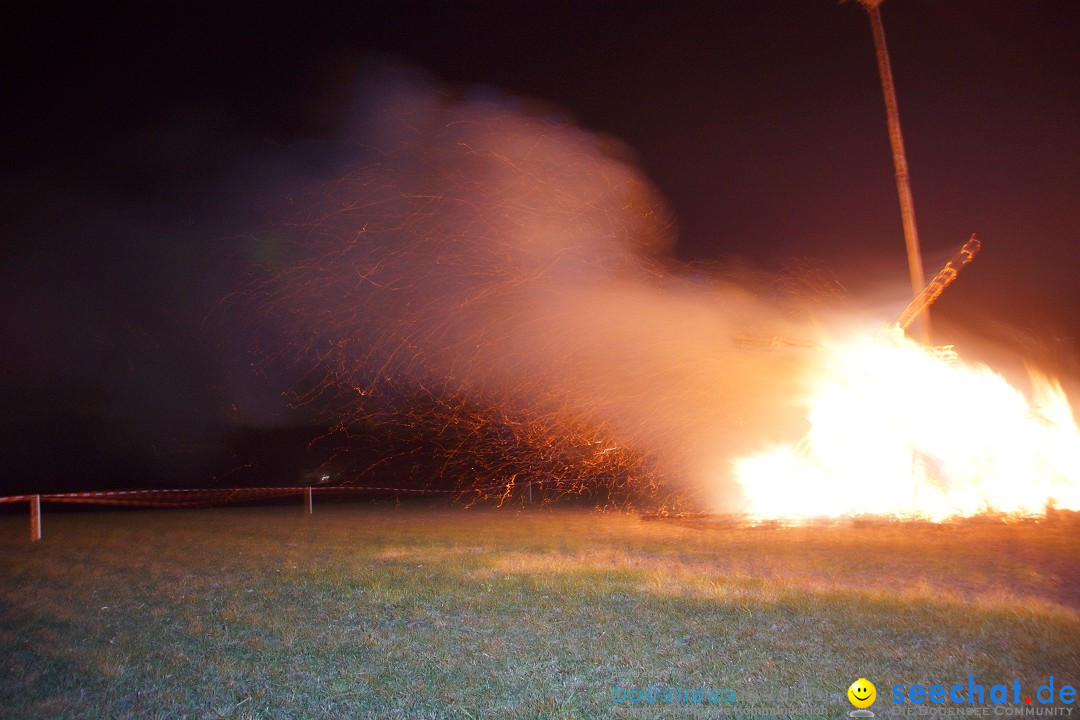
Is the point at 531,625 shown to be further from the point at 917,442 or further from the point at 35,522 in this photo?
the point at 35,522

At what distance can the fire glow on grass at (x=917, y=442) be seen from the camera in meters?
13.6

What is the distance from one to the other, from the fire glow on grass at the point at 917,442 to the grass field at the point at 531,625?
243 cm

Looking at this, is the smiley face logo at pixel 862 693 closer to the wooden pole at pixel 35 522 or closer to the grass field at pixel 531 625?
the grass field at pixel 531 625

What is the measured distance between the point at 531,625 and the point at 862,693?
2.64 metres

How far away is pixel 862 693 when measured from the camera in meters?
4.35

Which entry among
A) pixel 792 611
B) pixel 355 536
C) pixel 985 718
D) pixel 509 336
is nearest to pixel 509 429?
pixel 509 336

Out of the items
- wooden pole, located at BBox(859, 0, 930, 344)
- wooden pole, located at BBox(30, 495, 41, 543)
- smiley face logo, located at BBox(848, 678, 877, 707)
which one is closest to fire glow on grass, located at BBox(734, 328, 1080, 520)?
wooden pole, located at BBox(859, 0, 930, 344)

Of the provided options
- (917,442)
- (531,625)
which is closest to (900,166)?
(917,442)

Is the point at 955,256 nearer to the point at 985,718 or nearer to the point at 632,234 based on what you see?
the point at 632,234

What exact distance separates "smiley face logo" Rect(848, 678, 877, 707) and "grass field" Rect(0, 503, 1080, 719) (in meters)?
0.06

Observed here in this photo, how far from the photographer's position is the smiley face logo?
4250 millimetres

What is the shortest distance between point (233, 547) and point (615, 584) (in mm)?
7035

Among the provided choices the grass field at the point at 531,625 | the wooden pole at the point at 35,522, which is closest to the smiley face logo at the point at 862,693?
the grass field at the point at 531,625

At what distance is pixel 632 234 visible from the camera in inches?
481
